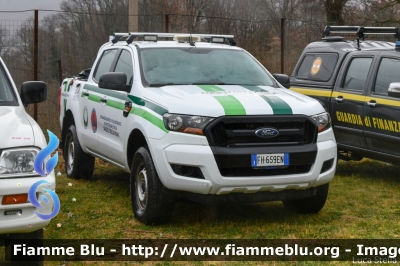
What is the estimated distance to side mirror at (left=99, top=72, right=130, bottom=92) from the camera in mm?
6789

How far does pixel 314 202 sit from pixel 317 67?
3428 millimetres

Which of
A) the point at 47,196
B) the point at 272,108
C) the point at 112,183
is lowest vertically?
the point at 112,183

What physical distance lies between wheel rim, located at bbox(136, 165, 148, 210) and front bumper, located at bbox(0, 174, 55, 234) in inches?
72.2

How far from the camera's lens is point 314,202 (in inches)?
261

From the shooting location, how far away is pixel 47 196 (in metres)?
4.54

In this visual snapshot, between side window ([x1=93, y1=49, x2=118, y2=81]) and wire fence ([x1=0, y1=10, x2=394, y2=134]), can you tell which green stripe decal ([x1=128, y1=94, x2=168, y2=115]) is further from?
wire fence ([x1=0, y1=10, x2=394, y2=134])

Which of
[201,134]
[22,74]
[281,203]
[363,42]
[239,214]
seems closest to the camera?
[201,134]

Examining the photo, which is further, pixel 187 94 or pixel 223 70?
pixel 223 70

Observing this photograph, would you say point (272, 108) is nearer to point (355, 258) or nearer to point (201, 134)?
point (201, 134)

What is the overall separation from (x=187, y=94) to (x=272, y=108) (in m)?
0.81

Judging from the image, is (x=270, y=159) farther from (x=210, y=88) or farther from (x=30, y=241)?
(x=30, y=241)

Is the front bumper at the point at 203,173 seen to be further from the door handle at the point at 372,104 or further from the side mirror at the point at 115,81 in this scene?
the door handle at the point at 372,104

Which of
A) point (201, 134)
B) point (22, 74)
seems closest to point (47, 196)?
point (201, 134)

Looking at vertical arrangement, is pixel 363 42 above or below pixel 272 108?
above
